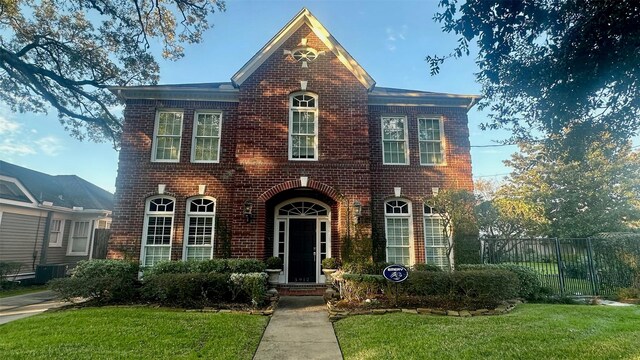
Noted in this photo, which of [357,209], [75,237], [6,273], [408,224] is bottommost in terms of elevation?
[6,273]

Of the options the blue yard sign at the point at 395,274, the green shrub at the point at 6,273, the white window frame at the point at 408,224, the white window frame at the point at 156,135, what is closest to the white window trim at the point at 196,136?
the white window frame at the point at 156,135

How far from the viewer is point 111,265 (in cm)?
978

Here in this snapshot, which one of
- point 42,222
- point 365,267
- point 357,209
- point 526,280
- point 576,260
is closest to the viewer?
point 526,280

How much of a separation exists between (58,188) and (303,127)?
55.1 feet

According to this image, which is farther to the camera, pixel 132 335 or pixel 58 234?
pixel 58 234

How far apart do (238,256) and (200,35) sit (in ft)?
39.8

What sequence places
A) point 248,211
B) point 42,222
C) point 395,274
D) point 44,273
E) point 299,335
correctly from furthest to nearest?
1. point 42,222
2. point 44,273
3. point 248,211
4. point 395,274
5. point 299,335

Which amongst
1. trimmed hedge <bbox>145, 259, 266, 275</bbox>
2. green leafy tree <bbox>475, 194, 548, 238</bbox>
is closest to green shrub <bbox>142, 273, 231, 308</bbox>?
trimmed hedge <bbox>145, 259, 266, 275</bbox>

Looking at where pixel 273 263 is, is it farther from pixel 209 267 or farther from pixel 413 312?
pixel 413 312

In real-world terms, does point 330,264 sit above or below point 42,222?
below

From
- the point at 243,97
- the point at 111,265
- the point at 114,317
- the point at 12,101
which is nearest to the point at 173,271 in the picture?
the point at 111,265

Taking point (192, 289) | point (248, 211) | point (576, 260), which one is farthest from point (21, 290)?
point (576, 260)

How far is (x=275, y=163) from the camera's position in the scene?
1169 centimetres

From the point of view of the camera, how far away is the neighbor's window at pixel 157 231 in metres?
11.8
